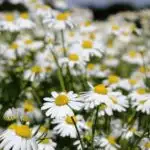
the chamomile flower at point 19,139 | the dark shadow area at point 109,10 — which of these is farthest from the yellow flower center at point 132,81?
the dark shadow area at point 109,10

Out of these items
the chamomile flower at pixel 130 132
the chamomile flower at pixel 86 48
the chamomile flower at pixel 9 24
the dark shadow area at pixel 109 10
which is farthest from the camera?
the dark shadow area at pixel 109 10

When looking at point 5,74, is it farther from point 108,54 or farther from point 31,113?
point 108,54

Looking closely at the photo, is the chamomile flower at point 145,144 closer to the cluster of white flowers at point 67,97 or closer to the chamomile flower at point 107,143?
the cluster of white flowers at point 67,97

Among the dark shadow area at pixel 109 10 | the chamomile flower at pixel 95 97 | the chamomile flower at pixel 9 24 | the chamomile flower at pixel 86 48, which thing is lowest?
the dark shadow area at pixel 109 10

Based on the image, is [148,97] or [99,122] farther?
[99,122]

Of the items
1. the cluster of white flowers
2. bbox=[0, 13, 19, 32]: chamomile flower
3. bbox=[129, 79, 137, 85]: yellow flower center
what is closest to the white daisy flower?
the cluster of white flowers

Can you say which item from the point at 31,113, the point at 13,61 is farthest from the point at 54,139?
the point at 13,61

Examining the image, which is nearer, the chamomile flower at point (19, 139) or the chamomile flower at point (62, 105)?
the chamomile flower at point (19, 139)

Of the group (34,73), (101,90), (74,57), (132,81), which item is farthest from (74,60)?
(101,90)
